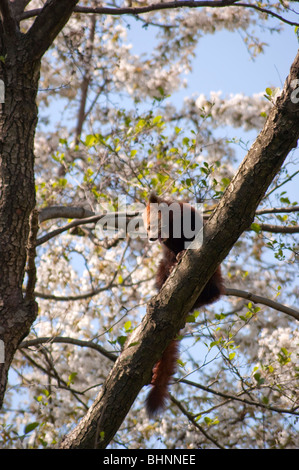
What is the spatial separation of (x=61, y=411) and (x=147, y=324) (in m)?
4.63

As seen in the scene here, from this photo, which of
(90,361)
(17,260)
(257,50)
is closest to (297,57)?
(17,260)

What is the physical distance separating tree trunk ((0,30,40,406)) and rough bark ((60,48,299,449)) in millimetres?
732

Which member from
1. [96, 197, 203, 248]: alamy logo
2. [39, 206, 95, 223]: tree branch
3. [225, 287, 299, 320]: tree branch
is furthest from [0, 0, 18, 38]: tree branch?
[225, 287, 299, 320]: tree branch

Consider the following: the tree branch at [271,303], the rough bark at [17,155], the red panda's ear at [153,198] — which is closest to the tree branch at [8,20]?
the rough bark at [17,155]

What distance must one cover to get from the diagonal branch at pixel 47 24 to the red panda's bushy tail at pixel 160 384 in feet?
9.14

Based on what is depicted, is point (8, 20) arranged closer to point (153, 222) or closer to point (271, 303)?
point (153, 222)

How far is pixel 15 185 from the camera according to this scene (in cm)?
360

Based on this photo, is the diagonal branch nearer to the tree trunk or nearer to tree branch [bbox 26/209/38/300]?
the tree trunk

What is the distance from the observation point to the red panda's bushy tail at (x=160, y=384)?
171 inches

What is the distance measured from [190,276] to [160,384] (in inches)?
61.0

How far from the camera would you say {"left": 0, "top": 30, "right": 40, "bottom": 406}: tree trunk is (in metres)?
3.38

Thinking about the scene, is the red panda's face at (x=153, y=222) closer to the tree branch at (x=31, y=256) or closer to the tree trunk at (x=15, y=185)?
the tree trunk at (x=15, y=185)

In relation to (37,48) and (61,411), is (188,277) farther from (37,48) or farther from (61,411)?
(61,411)

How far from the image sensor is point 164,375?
14.4 feet
